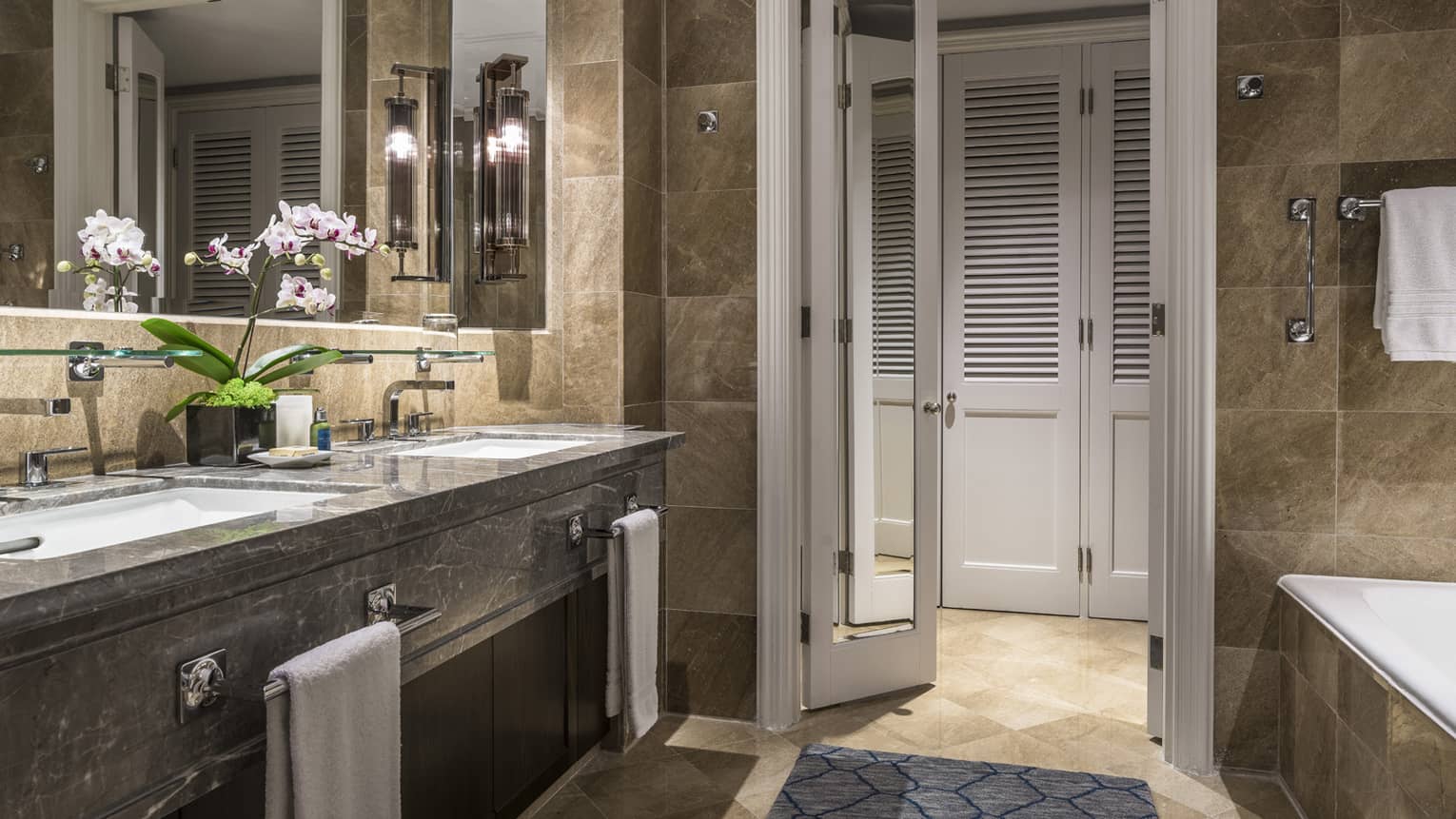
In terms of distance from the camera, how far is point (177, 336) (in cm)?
154

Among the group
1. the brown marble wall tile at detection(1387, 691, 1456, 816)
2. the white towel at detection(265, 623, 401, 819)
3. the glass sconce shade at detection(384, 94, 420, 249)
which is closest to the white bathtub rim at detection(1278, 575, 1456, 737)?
the brown marble wall tile at detection(1387, 691, 1456, 816)

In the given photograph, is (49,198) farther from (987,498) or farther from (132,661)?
(987,498)

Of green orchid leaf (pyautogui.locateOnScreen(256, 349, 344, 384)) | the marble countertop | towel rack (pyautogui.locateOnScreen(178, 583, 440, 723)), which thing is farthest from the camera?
green orchid leaf (pyautogui.locateOnScreen(256, 349, 344, 384))

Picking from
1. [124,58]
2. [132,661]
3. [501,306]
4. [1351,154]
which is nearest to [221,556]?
[132,661]

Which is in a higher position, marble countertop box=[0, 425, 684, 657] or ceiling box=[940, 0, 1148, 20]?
ceiling box=[940, 0, 1148, 20]

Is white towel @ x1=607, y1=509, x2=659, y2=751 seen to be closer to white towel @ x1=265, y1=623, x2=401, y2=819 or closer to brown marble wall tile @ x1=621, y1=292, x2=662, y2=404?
brown marble wall tile @ x1=621, y1=292, x2=662, y2=404

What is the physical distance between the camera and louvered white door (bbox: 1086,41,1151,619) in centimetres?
388

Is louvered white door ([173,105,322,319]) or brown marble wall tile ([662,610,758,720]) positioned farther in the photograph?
brown marble wall tile ([662,610,758,720])

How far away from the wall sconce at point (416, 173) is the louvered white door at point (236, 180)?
24 cm

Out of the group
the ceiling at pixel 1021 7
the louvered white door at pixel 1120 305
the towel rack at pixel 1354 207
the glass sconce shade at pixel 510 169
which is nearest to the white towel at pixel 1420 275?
the towel rack at pixel 1354 207

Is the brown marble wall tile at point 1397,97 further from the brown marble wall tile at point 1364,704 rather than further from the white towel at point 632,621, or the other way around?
the white towel at point 632,621

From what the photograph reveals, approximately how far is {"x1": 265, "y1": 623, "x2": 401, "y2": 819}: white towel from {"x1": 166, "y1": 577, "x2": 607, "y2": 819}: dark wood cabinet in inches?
7.2

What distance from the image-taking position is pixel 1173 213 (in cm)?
254

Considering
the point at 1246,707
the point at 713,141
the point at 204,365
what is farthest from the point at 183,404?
the point at 1246,707
